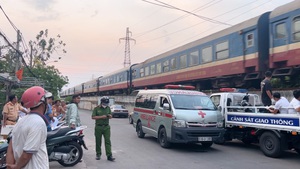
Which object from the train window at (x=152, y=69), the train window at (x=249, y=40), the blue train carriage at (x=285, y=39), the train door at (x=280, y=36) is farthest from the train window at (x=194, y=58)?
the train window at (x=152, y=69)

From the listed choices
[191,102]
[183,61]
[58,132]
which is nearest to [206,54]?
[183,61]

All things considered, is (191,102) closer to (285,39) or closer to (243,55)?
(285,39)

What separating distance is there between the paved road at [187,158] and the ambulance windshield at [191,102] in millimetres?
1316

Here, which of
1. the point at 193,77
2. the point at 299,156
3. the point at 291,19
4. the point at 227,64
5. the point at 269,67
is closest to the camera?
the point at 299,156

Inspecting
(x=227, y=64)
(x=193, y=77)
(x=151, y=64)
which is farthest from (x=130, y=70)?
(x=227, y=64)

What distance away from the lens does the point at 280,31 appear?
1192 cm

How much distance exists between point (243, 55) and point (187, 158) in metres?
7.04

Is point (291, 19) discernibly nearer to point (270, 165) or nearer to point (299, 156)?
point (299, 156)

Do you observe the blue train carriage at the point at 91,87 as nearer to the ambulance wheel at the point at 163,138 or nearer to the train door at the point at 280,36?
the train door at the point at 280,36

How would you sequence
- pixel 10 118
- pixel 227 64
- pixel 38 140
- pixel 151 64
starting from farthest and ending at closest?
1. pixel 151 64
2. pixel 227 64
3. pixel 10 118
4. pixel 38 140

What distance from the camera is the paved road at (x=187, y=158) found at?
7293 millimetres

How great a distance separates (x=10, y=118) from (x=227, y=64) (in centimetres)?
974

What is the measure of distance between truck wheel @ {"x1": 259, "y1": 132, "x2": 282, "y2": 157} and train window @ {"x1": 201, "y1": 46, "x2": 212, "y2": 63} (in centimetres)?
789

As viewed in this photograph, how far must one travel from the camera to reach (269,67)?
12539 mm
